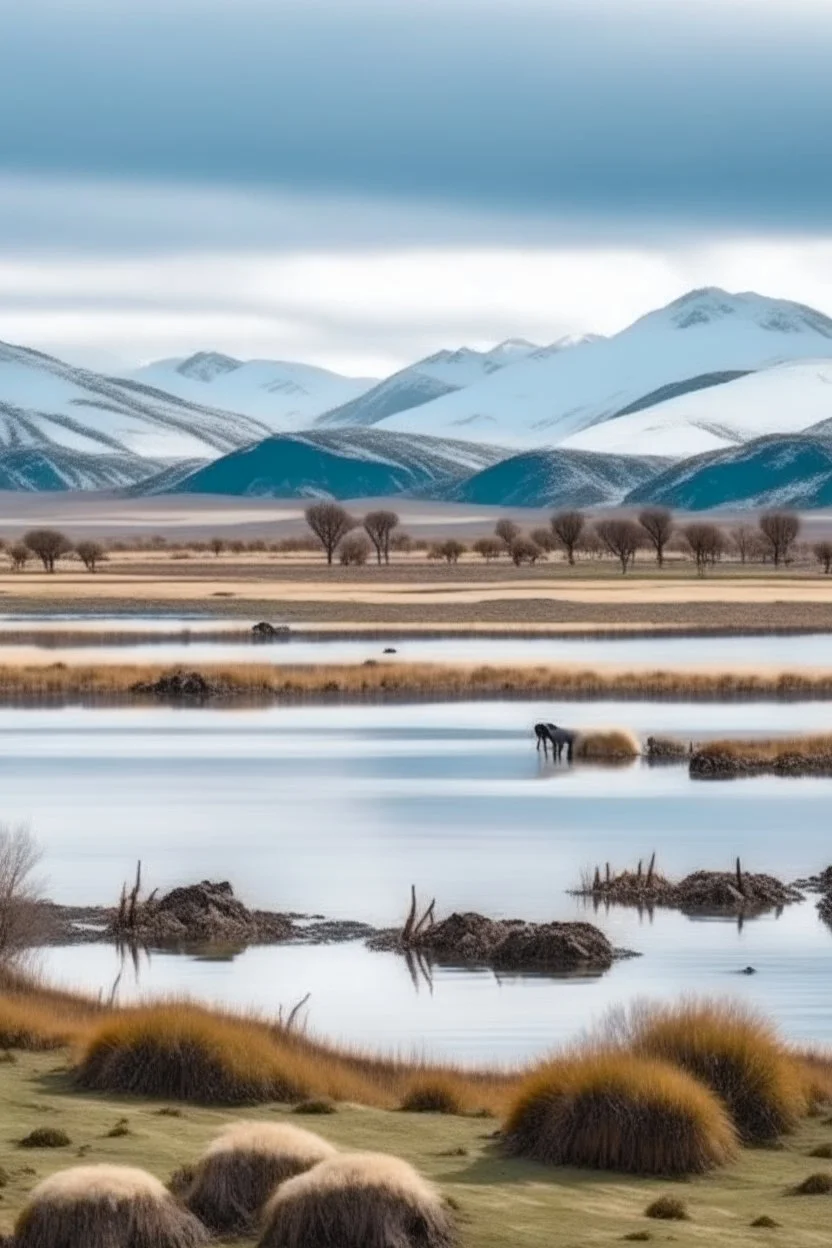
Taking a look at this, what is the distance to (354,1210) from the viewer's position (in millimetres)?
12656

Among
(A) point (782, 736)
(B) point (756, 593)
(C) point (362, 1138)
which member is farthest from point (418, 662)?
(C) point (362, 1138)

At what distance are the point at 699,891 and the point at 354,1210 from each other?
2411cm

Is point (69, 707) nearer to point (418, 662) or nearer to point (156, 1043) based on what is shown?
point (418, 662)

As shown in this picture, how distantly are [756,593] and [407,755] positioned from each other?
80931 millimetres

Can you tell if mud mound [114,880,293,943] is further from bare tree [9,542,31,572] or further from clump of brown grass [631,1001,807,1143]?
bare tree [9,542,31,572]

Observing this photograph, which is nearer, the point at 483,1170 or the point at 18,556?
the point at 483,1170

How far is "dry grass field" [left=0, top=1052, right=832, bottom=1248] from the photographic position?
46.0 feet

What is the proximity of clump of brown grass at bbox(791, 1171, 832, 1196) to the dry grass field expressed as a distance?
83 millimetres

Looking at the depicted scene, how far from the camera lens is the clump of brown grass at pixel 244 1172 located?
45.5 feet

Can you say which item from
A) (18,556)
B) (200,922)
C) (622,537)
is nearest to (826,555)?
(622,537)

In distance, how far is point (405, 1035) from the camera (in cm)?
2609

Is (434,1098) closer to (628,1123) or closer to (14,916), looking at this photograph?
(628,1123)

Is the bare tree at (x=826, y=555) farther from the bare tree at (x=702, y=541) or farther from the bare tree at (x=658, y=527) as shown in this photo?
the bare tree at (x=658, y=527)

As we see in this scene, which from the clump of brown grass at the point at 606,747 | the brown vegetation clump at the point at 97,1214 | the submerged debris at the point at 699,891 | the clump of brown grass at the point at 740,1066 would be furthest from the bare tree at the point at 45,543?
the brown vegetation clump at the point at 97,1214
